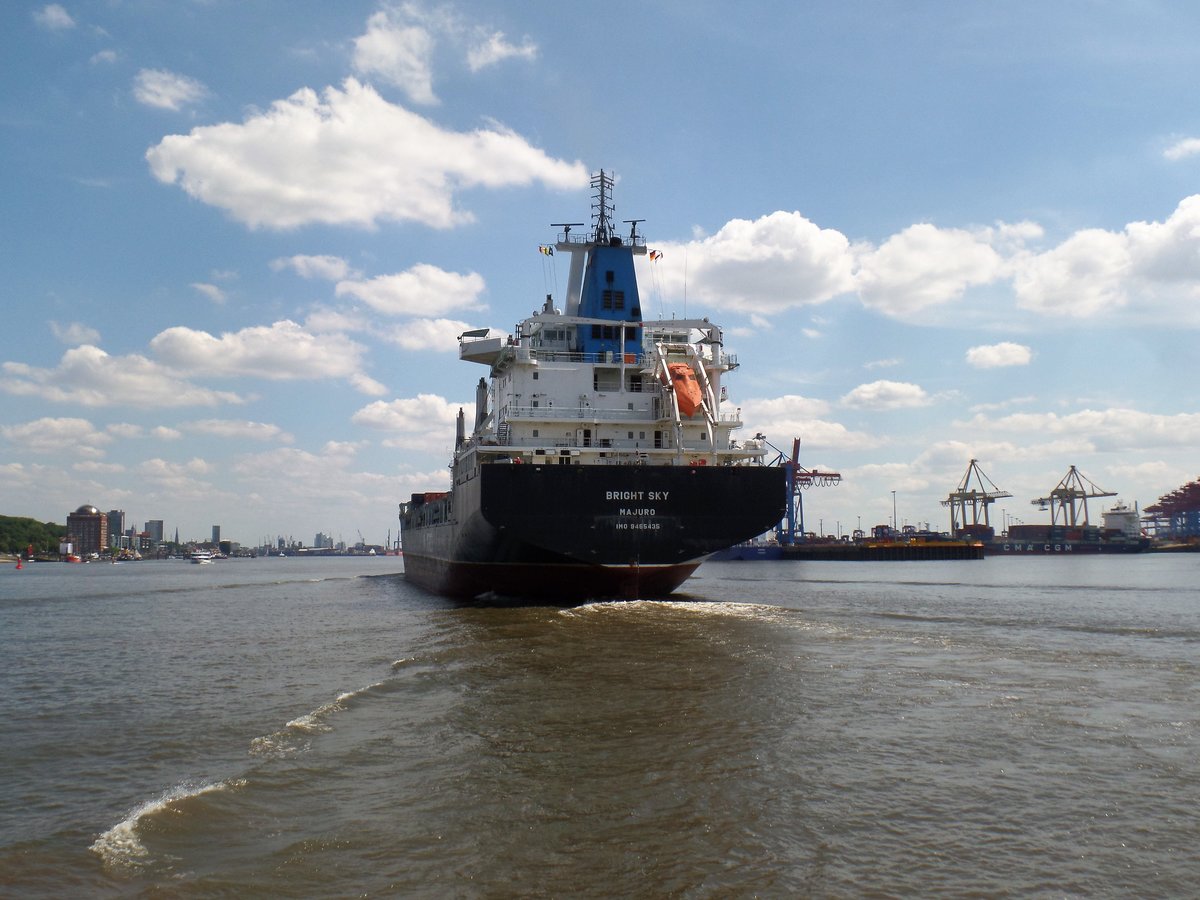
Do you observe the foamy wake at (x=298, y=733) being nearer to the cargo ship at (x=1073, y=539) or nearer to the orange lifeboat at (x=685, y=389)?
the orange lifeboat at (x=685, y=389)

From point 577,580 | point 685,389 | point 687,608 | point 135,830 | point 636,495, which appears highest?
point 685,389

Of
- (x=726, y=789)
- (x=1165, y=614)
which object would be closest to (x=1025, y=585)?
(x=1165, y=614)

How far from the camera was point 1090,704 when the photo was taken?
10.5 metres

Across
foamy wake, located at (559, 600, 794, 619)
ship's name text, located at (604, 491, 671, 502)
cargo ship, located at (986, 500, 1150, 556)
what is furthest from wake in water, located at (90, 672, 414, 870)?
cargo ship, located at (986, 500, 1150, 556)

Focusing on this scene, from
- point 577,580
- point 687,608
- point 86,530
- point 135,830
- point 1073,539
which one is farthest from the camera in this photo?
point 86,530

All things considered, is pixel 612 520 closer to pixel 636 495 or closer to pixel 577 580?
pixel 636 495

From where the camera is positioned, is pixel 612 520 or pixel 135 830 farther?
pixel 612 520

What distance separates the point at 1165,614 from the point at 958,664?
44.3 feet

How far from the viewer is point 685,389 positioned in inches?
979

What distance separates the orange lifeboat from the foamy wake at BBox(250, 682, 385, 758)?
15.5 meters

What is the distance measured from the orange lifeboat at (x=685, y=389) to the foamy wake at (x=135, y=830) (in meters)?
18.6

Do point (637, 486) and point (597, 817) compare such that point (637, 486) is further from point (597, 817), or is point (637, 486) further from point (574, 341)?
point (597, 817)

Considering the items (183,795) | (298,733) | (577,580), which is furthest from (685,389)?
(183,795)

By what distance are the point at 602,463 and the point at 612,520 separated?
2.55m
